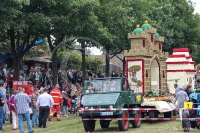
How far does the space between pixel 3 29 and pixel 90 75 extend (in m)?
19.9

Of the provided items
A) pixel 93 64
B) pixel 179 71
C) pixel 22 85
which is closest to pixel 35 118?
pixel 22 85

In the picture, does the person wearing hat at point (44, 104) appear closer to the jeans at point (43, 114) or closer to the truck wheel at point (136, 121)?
the jeans at point (43, 114)

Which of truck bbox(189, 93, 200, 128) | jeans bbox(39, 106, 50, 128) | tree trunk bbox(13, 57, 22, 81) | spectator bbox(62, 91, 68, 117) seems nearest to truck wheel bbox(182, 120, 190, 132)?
truck bbox(189, 93, 200, 128)

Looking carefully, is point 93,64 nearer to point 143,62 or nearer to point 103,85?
point 143,62

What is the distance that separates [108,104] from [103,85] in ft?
4.78

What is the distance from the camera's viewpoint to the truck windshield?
20.3 meters

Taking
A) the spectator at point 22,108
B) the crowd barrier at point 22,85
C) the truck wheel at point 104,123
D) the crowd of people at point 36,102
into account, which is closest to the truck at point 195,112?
the truck wheel at point 104,123

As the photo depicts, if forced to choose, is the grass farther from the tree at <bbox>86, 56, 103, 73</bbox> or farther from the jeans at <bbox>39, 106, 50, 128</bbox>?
the tree at <bbox>86, 56, 103, 73</bbox>

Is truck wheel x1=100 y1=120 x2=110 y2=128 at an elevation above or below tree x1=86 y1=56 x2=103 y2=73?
below

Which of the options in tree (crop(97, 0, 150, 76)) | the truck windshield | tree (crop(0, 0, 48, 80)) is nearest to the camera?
the truck windshield

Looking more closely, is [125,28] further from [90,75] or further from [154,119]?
[154,119]

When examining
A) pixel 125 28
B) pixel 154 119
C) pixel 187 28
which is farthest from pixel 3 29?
pixel 187 28

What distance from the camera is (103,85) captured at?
20.6m

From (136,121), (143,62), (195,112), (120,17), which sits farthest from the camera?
(120,17)
